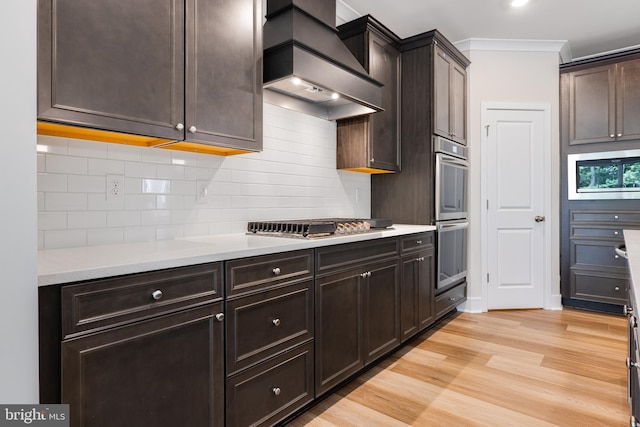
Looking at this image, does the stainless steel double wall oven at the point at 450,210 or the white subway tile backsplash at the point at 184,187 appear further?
the stainless steel double wall oven at the point at 450,210

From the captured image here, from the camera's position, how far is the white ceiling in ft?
10.4

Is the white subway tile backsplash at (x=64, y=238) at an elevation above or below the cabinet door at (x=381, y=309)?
above

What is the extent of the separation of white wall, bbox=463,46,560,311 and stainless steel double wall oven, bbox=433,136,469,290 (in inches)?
5.8

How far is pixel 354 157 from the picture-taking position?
3.08m

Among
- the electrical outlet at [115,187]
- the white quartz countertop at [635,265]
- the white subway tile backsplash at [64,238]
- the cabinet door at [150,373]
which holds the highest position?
the electrical outlet at [115,187]

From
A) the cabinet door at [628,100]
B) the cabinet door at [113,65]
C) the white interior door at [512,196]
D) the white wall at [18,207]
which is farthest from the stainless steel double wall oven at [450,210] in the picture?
the white wall at [18,207]

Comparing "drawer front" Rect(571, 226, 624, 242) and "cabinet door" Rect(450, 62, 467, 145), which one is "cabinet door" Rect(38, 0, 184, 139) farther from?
"drawer front" Rect(571, 226, 624, 242)

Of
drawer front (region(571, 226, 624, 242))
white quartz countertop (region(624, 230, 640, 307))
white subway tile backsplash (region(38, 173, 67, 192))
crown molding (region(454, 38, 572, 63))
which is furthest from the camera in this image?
crown molding (region(454, 38, 572, 63))

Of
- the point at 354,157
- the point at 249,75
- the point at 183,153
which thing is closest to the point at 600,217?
the point at 354,157

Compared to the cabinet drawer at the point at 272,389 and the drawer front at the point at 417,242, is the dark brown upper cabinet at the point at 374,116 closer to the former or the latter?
the drawer front at the point at 417,242

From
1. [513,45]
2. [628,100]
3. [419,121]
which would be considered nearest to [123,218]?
[419,121]

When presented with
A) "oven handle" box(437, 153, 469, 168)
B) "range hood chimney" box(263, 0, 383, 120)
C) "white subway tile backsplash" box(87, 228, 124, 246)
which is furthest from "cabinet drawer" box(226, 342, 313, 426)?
"oven handle" box(437, 153, 469, 168)

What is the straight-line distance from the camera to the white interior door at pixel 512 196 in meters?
3.93

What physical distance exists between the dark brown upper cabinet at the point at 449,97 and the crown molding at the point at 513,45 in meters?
0.32
